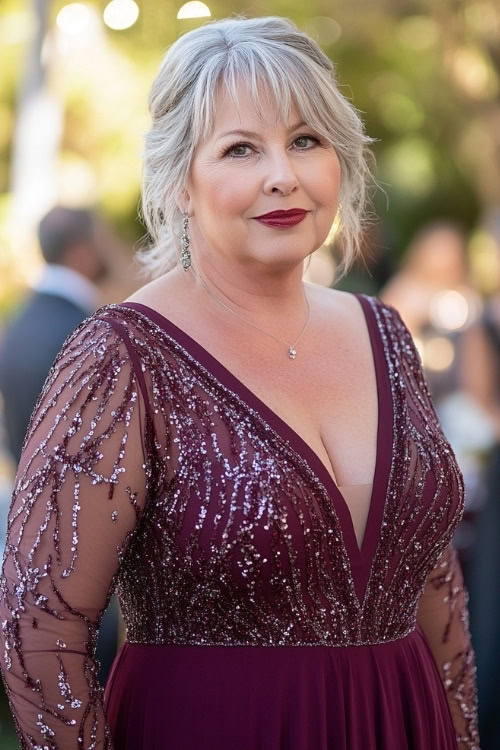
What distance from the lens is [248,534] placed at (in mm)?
2146

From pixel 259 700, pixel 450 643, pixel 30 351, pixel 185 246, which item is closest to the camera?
pixel 259 700

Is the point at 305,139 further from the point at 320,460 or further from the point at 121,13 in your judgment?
the point at 121,13

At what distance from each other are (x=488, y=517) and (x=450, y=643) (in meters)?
2.71

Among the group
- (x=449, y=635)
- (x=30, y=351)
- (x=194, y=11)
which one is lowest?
(x=449, y=635)

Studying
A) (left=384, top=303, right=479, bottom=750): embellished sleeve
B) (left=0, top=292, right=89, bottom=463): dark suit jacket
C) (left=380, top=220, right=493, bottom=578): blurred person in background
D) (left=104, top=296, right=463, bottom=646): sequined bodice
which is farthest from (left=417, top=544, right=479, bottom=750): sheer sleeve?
(left=0, top=292, right=89, bottom=463): dark suit jacket

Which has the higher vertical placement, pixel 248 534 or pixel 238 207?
pixel 238 207

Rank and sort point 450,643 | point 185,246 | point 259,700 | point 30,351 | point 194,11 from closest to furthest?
1. point 259,700
2. point 185,246
3. point 450,643
4. point 194,11
5. point 30,351

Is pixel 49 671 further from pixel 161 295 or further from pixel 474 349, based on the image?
pixel 474 349

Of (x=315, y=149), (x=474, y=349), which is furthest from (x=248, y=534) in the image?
(x=474, y=349)

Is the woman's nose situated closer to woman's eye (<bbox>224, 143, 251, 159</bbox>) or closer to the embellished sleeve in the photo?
woman's eye (<bbox>224, 143, 251, 159</bbox>)

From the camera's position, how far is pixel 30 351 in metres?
4.91

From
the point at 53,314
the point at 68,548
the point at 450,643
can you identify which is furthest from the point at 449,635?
the point at 53,314

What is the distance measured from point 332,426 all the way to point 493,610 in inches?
124

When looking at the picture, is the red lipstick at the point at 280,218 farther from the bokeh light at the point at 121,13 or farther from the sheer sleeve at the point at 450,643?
the bokeh light at the point at 121,13
